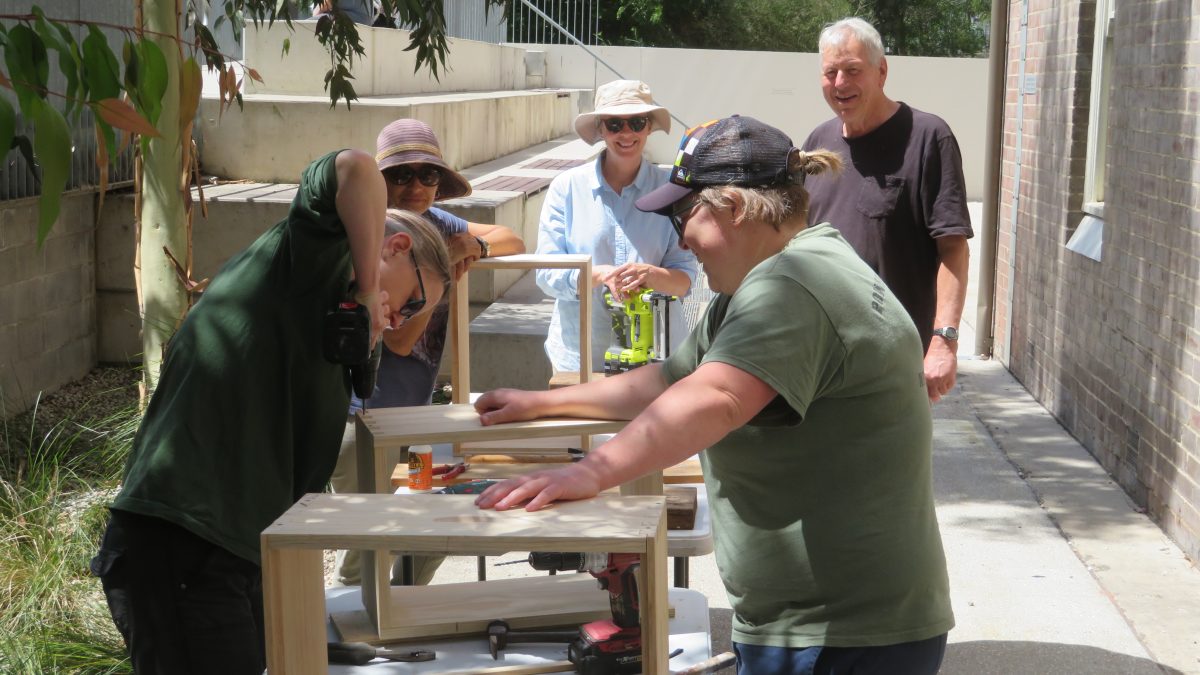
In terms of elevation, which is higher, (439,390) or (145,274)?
(145,274)

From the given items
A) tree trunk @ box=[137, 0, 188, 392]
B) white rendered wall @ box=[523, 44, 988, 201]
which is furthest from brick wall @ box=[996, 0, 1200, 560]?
white rendered wall @ box=[523, 44, 988, 201]

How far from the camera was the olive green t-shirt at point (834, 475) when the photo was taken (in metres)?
2.00

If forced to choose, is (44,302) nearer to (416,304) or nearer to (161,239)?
(161,239)

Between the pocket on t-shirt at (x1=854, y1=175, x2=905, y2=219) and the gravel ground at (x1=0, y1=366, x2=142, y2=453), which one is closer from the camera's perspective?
the pocket on t-shirt at (x1=854, y1=175, x2=905, y2=219)

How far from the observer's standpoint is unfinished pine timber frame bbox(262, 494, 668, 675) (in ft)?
6.06

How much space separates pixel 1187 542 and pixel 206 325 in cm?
440

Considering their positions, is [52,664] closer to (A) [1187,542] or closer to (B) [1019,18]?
(A) [1187,542]

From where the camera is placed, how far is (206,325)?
2.38m

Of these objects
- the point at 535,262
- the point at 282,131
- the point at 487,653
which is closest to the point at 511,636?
the point at 487,653

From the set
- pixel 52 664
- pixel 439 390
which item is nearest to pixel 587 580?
pixel 52 664

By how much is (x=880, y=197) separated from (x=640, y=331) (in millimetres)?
929

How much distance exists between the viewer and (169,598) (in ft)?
7.74

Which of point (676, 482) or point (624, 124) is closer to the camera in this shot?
point (676, 482)

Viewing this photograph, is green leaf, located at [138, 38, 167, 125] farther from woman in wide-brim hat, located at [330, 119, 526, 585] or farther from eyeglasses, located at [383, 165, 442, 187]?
eyeglasses, located at [383, 165, 442, 187]
